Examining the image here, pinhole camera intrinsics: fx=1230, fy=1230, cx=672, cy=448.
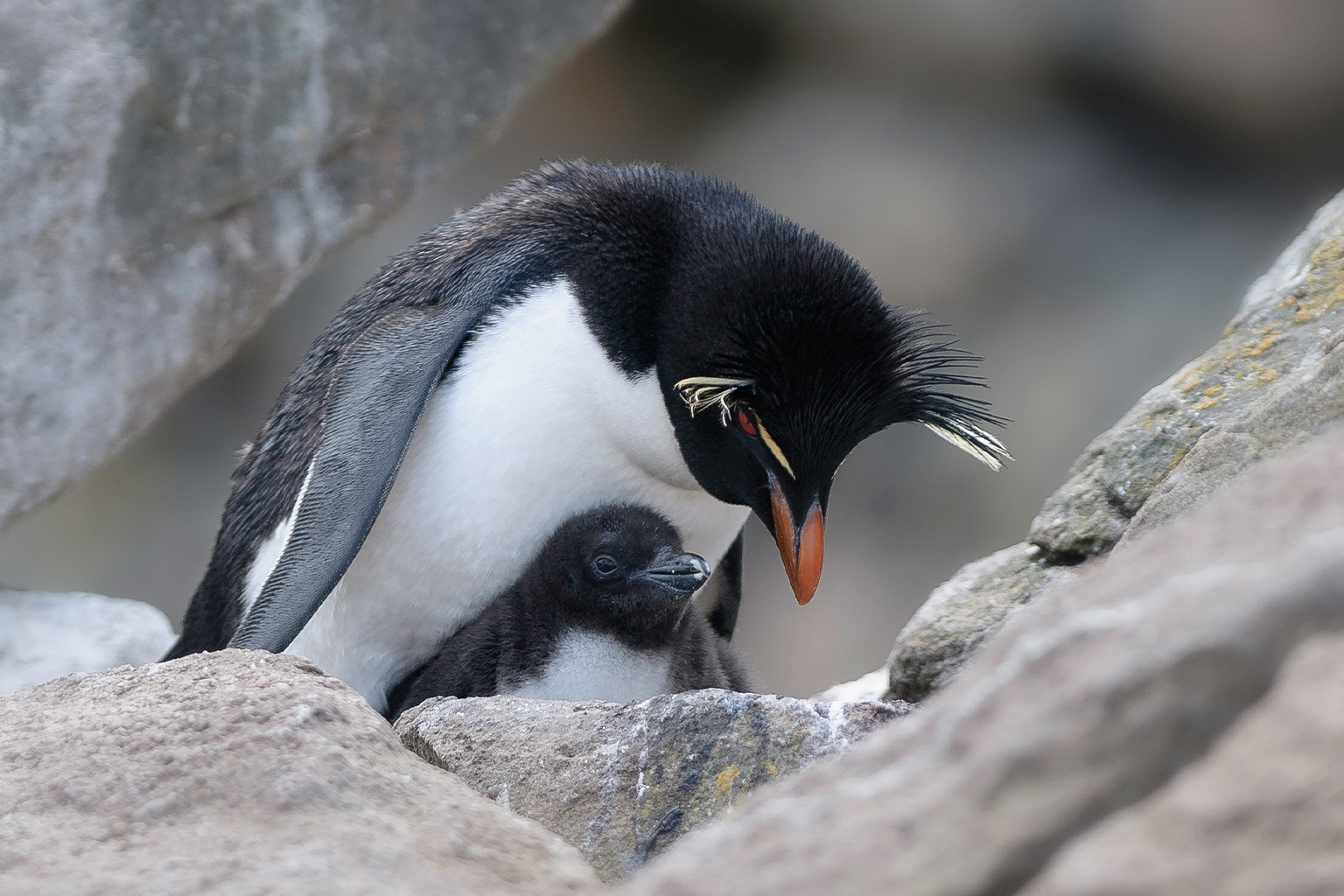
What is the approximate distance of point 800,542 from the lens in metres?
2.04

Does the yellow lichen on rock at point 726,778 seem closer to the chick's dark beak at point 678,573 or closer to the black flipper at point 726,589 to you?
the chick's dark beak at point 678,573

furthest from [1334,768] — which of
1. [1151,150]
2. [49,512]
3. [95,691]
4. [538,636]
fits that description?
[49,512]

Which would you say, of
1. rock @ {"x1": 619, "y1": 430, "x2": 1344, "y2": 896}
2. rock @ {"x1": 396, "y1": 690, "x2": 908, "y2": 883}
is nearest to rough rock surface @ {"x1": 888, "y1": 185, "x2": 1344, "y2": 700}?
rock @ {"x1": 396, "y1": 690, "x2": 908, "y2": 883}

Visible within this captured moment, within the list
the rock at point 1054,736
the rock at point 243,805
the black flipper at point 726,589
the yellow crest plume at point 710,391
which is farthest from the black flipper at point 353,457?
the rock at point 1054,736

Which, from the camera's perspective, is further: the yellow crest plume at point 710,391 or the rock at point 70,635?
the rock at point 70,635

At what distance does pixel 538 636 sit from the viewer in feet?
6.80

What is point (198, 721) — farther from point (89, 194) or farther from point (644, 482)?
point (89, 194)

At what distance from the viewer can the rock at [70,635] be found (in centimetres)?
274

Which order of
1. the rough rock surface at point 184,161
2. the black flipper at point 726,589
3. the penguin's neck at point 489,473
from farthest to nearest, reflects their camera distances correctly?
the black flipper at point 726,589 < the rough rock surface at point 184,161 < the penguin's neck at point 489,473

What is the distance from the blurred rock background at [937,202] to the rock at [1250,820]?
4590mm

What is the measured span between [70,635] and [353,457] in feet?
3.99

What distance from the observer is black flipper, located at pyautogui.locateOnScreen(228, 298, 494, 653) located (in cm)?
198

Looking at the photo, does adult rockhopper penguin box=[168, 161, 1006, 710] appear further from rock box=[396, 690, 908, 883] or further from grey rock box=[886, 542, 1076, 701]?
rock box=[396, 690, 908, 883]

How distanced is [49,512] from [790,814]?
19.4 ft
